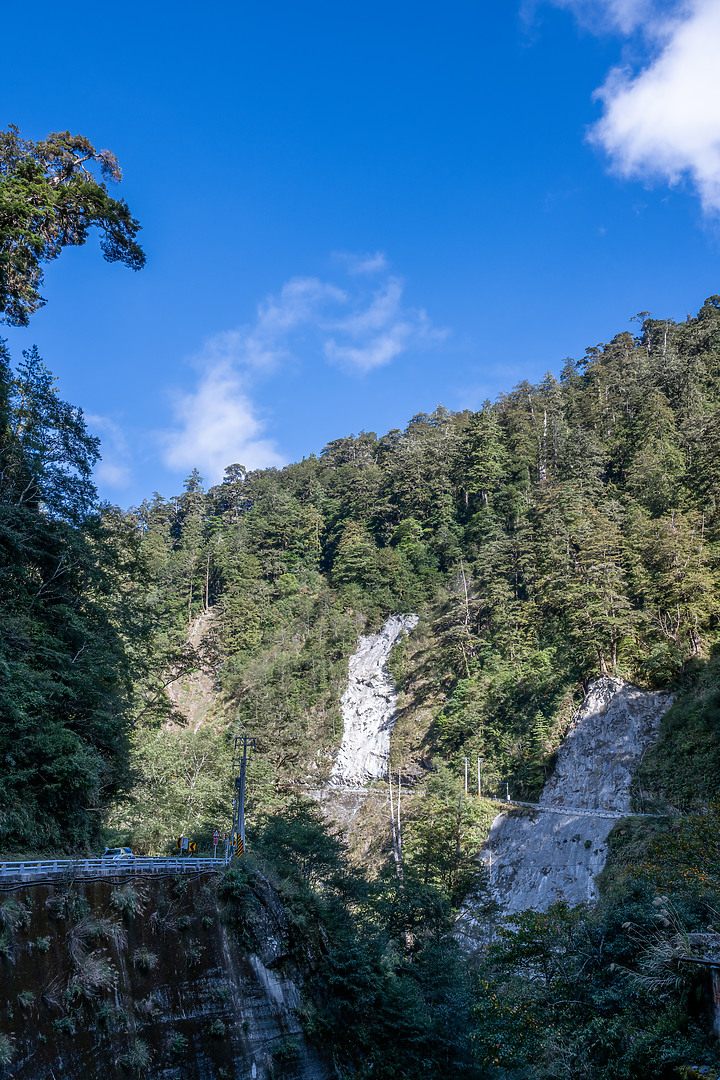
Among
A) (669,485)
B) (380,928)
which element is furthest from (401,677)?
(380,928)

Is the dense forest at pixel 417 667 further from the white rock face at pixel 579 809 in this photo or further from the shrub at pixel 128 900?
the shrub at pixel 128 900

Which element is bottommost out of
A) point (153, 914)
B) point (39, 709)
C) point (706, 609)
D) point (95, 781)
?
point (153, 914)

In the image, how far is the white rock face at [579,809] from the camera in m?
27.6

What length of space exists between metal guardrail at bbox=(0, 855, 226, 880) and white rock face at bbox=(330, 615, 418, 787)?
102ft

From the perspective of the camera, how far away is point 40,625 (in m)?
17.3

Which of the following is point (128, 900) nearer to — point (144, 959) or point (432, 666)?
point (144, 959)

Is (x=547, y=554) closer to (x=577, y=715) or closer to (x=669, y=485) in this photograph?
(x=669, y=485)

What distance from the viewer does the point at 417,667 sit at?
49.6m

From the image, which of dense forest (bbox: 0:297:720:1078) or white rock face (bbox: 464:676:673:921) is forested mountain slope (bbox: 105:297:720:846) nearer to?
dense forest (bbox: 0:297:720:1078)

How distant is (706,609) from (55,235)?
3180 centimetres

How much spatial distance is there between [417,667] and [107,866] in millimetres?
38570

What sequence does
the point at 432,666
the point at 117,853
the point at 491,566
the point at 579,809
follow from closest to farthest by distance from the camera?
the point at 117,853 → the point at 579,809 → the point at 491,566 → the point at 432,666

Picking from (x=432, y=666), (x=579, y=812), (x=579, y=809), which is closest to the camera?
(x=579, y=812)

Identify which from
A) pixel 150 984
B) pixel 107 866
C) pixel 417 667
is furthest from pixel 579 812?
pixel 107 866
